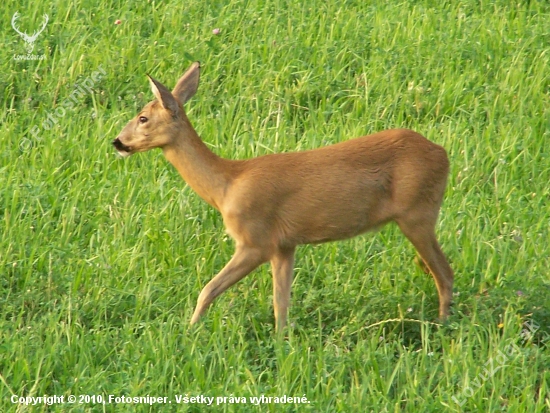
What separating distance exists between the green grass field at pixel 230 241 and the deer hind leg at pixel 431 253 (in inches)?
4.9

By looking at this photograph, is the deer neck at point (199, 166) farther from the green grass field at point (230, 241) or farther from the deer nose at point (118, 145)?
the green grass field at point (230, 241)

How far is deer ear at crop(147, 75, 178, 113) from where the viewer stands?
20.8ft

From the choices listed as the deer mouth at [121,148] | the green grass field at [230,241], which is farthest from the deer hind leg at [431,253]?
the deer mouth at [121,148]

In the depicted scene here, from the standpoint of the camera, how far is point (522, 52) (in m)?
9.27

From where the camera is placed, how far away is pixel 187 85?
275 inches

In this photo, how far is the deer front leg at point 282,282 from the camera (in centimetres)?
644

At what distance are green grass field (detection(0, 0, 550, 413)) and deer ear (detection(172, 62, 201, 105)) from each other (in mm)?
772

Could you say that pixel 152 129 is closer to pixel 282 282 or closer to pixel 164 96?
pixel 164 96

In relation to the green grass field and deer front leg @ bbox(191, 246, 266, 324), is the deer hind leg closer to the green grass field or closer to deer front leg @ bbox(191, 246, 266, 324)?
the green grass field

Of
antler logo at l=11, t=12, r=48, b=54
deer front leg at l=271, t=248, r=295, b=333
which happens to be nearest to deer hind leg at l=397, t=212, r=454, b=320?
deer front leg at l=271, t=248, r=295, b=333

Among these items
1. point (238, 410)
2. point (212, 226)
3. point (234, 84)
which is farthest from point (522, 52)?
point (238, 410)

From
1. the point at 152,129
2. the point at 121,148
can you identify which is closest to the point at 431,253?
the point at 152,129

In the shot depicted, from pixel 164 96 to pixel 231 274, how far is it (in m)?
1.12

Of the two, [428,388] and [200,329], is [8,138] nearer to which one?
[200,329]
